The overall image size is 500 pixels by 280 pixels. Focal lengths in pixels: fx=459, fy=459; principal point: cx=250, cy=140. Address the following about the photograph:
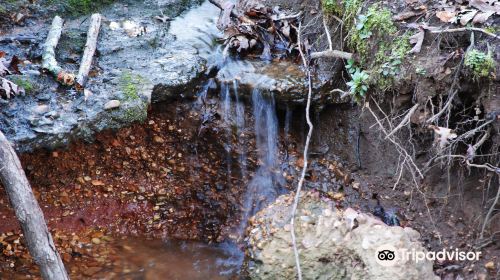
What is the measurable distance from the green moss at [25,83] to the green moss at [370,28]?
10.8 ft

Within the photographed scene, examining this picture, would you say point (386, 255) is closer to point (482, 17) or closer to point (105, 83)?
point (482, 17)

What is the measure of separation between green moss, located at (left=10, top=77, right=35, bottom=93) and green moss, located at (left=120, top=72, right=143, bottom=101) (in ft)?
2.87

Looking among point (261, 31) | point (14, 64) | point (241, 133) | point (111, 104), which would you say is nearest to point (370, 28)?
point (261, 31)

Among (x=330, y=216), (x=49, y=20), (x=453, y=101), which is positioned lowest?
(x=330, y=216)

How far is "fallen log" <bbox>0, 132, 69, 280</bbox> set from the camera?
3.32 metres

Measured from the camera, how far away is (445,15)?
13.6ft

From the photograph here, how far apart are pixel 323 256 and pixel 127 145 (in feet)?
8.25

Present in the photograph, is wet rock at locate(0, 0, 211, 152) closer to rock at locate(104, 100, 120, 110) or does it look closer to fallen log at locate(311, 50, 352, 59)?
rock at locate(104, 100, 120, 110)

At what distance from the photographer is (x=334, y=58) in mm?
5211

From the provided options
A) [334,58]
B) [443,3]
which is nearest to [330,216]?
[334,58]

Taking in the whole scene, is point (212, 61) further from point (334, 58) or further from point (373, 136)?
point (373, 136)

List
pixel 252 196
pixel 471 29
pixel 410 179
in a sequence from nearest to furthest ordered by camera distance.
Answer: pixel 471 29 → pixel 410 179 → pixel 252 196

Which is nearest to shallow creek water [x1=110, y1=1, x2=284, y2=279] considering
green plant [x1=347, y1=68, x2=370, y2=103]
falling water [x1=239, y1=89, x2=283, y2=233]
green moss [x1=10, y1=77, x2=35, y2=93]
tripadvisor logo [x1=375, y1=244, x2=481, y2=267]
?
falling water [x1=239, y1=89, x2=283, y2=233]

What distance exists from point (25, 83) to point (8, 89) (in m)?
0.22
